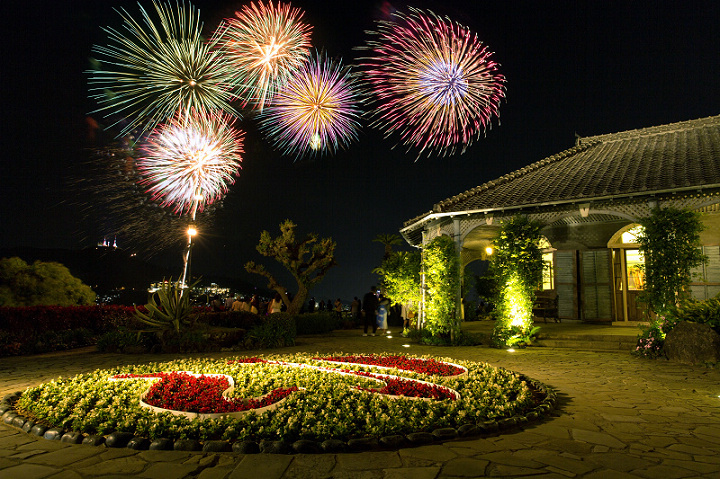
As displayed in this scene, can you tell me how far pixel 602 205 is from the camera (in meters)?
11.9

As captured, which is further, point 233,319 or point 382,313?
point 382,313

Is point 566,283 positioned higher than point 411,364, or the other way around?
point 566,283

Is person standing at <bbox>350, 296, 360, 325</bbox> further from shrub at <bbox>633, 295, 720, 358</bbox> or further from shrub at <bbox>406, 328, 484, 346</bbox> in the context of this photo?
shrub at <bbox>633, 295, 720, 358</bbox>

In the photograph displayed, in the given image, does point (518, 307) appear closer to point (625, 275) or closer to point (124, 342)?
point (625, 275)

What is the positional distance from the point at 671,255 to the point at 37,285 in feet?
95.1

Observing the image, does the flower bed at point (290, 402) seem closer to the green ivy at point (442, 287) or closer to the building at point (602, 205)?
the green ivy at point (442, 287)

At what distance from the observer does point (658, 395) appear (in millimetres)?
6281

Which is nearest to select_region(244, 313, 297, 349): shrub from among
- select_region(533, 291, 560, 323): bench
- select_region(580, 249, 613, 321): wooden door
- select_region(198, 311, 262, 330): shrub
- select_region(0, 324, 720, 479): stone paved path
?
select_region(198, 311, 262, 330): shrub

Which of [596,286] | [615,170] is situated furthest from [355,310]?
[615,170]

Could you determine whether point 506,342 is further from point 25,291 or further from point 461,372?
point 25,291

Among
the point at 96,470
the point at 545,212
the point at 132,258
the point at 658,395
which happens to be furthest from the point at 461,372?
the point at 132,258

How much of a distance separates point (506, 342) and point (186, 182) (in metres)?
11.9

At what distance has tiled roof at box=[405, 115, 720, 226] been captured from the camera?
1145cm

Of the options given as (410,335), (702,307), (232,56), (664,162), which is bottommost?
(410,335)
